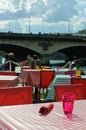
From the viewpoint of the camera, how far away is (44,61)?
6756 cm

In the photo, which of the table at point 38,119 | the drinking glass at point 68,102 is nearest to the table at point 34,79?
the table at point 38,119

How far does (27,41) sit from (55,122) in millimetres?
59411

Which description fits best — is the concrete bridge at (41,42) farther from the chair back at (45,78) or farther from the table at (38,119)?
the table at (38,119)

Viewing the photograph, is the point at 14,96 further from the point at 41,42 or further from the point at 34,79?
the point at 41,42

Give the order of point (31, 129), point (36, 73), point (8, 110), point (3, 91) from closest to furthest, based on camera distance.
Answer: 1. point (31, 129)
2. point (8, 110)
3. point (3, 91)
4. point (36, 73)

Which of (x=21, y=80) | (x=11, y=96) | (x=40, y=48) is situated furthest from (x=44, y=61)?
(x=11, y=96)

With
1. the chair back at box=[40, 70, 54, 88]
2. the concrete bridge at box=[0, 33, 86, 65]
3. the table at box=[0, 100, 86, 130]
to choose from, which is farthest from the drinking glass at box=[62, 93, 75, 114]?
the concrete bridge at box=[0, 33, 86, 65]

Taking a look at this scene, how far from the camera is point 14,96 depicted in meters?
5.27

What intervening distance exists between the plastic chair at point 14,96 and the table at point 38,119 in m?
0.98

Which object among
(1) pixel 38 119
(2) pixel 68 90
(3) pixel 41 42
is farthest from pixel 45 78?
(3) pixel 41 42

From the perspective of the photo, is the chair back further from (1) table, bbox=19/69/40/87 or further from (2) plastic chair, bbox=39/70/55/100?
(1) table, bbox=19/69/40/87

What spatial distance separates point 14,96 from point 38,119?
6.01 ft

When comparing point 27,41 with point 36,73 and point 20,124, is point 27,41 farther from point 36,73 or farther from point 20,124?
point 20,124

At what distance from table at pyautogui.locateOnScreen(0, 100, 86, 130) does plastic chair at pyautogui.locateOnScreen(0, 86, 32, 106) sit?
0.98m
